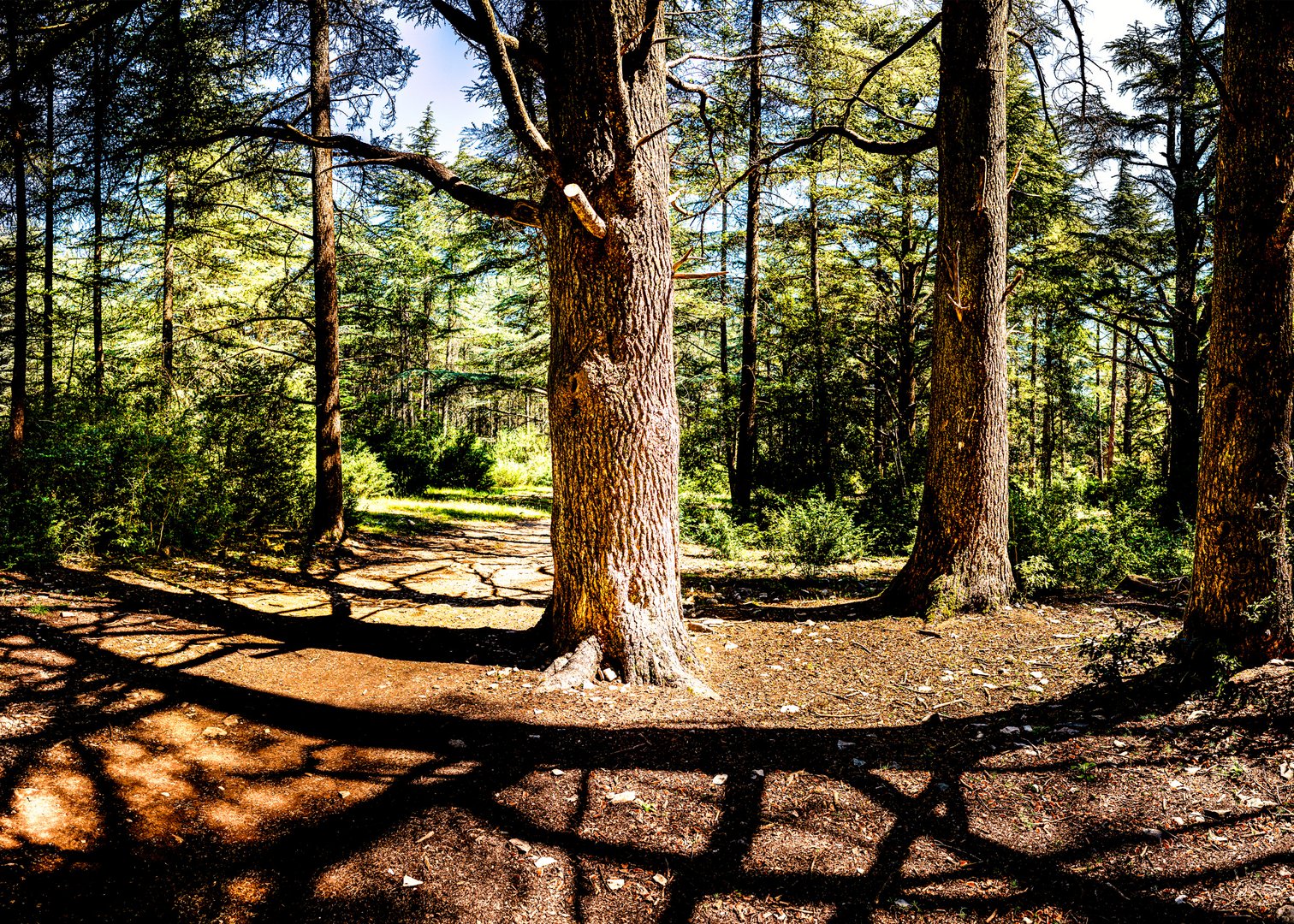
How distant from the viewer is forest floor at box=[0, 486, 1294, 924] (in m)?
2.21

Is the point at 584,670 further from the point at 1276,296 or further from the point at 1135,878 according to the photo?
the point at 1276,296

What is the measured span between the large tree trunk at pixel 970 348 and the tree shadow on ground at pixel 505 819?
169cm

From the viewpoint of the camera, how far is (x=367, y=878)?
7.52 ft

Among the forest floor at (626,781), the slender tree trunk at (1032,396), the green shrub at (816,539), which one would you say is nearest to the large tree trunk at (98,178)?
the forest floor at (626,781)

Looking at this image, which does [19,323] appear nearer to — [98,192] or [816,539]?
[98,192]

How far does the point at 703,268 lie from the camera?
14094 millimetres

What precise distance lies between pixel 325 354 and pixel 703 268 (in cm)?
835

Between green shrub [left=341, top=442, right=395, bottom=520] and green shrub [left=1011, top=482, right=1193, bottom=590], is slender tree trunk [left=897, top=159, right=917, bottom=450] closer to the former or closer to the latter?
green shrub [left=1011, top=482, right=1193, bottom=590]

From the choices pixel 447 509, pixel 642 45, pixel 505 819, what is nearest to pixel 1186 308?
pixel 642 45

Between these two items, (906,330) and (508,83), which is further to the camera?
(906,330)

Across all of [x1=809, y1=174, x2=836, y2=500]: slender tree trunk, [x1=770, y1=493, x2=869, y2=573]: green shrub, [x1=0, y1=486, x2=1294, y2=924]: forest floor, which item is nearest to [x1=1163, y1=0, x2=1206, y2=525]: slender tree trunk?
[x1=809, y1=174, x2=836, y2=500]: slender tree trunk

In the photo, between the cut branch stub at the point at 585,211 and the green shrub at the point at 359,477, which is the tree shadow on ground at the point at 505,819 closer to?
the cut branch stub at the point at 585,211

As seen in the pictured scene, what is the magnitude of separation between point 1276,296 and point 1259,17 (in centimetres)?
162

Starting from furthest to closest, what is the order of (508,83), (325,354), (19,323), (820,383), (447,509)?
(447,509)
(820,383)
(325,354)
(19,323)
(508,83)
